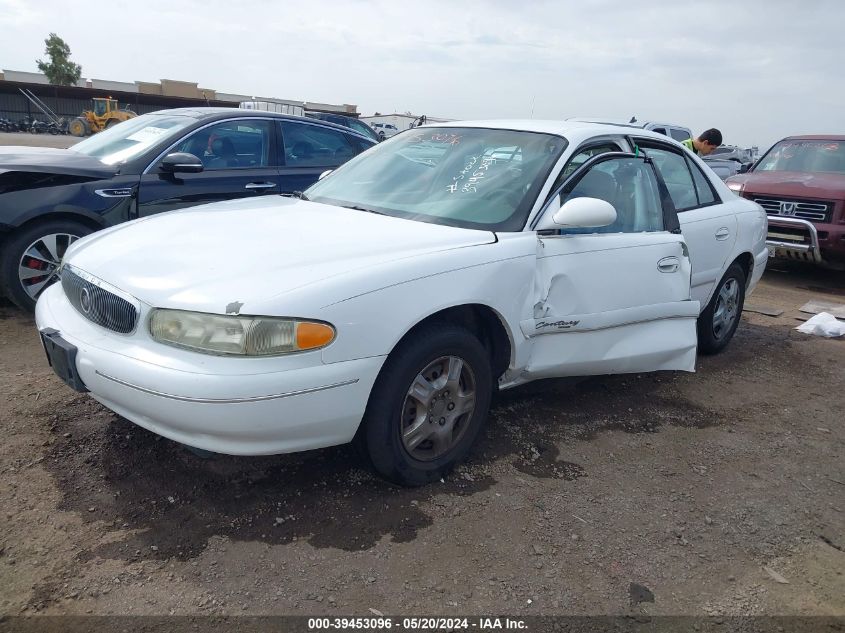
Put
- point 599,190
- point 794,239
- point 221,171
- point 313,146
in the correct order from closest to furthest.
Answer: point 599,190
point 221,171
point 313,146
point 794,239

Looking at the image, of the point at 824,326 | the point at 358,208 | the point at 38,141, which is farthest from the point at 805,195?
the point at 38,141

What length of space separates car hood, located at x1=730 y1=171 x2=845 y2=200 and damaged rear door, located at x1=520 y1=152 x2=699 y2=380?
558 centimetres

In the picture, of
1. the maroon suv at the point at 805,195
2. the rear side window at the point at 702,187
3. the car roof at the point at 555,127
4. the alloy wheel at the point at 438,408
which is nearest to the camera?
the alloy wheel at the point at 438,408

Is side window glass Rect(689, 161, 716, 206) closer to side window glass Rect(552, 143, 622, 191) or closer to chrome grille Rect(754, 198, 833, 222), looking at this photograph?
side window glass Rect(552, 143, 622, 191)

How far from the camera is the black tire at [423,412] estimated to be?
2678 millimetres

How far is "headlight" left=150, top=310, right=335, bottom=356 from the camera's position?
7.84 ft

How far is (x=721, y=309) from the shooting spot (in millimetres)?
5176

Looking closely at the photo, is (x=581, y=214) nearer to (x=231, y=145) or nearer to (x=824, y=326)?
(x=231, y=145)

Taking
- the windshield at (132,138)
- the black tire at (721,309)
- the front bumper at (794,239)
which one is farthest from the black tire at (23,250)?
the front bumper at (794,239)

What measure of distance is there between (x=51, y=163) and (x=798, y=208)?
→ 8.36m

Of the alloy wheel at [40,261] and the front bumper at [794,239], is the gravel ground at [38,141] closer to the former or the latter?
the alloy wheel at [40,261]

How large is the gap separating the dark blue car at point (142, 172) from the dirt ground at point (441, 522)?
4.20ft

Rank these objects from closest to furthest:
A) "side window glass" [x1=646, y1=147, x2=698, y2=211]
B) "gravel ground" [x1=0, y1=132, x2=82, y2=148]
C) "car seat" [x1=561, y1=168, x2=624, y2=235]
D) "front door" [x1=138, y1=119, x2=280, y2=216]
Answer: "car seat" [x1=561, y1=168, x2=624, y2=235], "side window glass" [x1=646, y1=147, x2=698, y2=211], "front door" [x1=138, y1=119, x2=280, y2=216], "gravel ground" [x1=0, y1=132, x2=82, y2=148]

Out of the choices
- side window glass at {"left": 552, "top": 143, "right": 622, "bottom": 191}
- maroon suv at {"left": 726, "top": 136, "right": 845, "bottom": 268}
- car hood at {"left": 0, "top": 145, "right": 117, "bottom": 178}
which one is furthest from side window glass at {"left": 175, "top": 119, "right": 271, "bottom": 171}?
maroon suv at {"left": 726, "top": 136, "right": 845, "bottom": 268}
